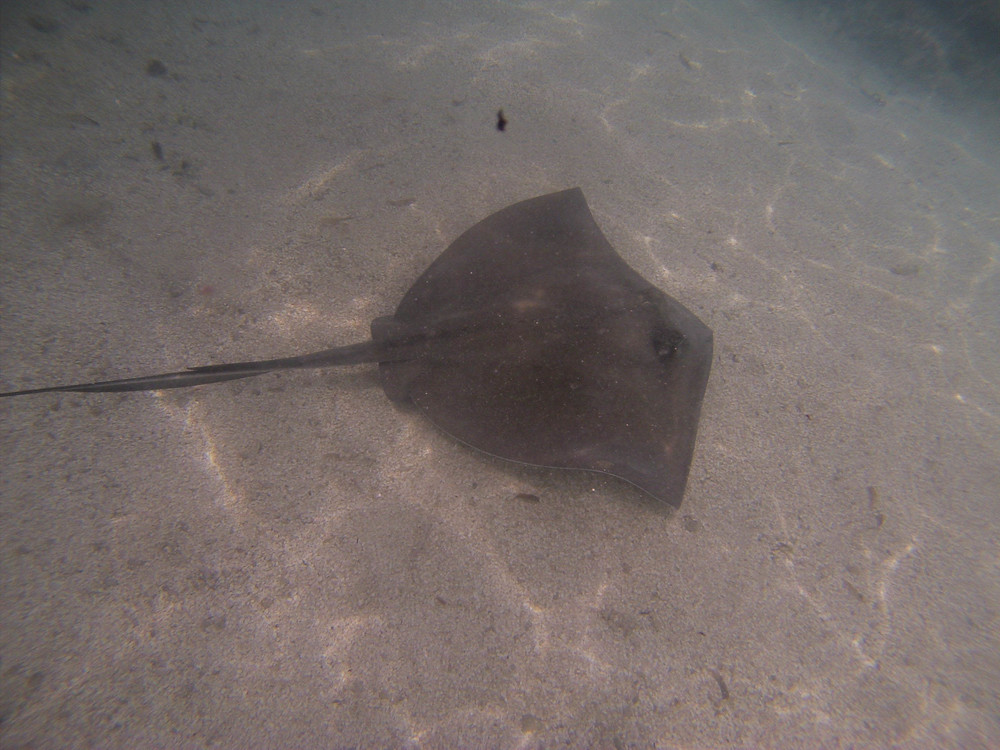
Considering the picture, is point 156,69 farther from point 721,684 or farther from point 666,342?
point 721,684

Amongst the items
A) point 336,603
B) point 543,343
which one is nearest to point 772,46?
point 543,343

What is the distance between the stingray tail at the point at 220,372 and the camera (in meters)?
2.91

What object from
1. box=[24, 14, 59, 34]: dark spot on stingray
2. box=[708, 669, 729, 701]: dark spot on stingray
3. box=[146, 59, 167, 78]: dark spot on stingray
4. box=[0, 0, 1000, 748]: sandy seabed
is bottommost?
box=[708, 669, 729, 701]: dark spot on stingray

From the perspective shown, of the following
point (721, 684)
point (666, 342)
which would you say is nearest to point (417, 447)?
point (666, 342)

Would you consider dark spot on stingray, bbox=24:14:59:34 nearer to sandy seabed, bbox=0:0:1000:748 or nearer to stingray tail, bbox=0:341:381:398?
sandy seabed, bbox=0:0:1000:748

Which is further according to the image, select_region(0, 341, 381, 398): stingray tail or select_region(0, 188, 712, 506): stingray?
select_region(0, 188, 712, 506): stingray

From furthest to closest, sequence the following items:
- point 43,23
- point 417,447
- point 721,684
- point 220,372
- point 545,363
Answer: point 43,23 < point 417,447 < point 545,363 < point 220,372 < point 721,684

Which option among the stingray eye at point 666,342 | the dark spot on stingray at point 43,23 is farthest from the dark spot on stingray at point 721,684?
the dark spot on stingray at point 43,23

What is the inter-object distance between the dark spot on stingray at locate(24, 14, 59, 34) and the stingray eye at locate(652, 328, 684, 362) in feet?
26.3

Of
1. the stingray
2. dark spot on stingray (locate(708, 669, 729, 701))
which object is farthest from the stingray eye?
dark spot on stingray (locate(708, 669, 729, 701))

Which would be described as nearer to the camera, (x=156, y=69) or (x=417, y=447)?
(x=417, y=447)

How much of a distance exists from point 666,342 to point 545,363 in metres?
0.95

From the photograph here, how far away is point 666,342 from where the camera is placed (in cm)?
341

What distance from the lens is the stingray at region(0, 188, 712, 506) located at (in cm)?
310
